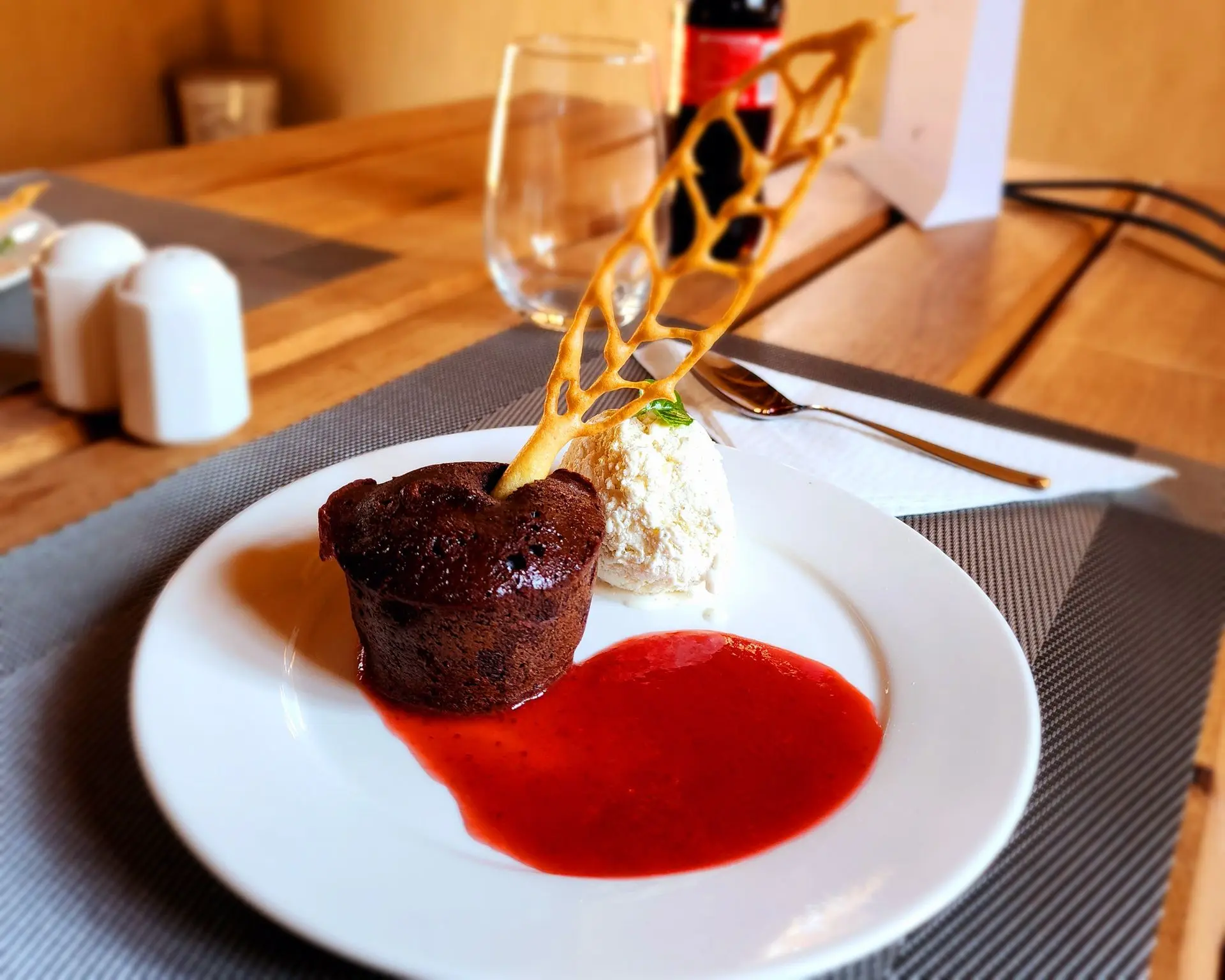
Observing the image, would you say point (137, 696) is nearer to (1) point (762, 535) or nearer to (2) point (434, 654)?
(2) point (434, 654)

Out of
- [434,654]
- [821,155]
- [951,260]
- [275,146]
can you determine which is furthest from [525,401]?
[275,146]

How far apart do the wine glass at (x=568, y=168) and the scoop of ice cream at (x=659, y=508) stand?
521 mm

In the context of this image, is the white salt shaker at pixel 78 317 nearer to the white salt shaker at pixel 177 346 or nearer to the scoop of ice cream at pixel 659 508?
the white salt shaker at pixel 177 346

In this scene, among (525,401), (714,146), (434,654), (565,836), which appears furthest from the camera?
(714,146)

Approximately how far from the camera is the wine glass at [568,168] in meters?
1.32

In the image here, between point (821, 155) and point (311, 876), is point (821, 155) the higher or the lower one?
the higher one

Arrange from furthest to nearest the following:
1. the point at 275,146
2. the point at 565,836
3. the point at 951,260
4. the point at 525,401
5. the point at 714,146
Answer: the point at 275,146 → the point at 951,260 → the point at 714,146 → the point at 525,401 → the point at 565,836

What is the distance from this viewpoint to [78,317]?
1.11 metres

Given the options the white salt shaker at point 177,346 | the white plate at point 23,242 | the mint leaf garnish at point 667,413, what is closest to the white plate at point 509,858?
the mint leaf garnish at point 667,413

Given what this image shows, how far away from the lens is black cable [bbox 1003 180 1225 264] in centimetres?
200

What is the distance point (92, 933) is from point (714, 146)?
140 centimetres

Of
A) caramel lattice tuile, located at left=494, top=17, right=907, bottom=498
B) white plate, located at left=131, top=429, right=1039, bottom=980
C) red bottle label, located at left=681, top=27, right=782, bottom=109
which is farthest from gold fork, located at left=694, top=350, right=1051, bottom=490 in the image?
red bottle label, located at left=681, top=27, right=782, bottom=109

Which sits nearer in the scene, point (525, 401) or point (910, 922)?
point (910, 922)

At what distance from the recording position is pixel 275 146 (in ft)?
7.18
